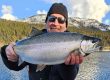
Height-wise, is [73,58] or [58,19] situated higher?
[58,19]

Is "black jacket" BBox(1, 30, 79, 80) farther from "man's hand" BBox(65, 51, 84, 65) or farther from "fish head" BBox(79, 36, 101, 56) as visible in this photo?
"fish head" BBox(79, 36, 101, 56)

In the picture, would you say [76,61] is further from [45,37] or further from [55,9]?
[55,9]

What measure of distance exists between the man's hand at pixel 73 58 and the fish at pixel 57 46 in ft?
0.14

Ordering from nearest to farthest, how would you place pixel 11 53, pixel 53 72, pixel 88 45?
1. pixel 88 45
2. pixel 11 53
3. pixel 53 72

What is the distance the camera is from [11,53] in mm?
4891

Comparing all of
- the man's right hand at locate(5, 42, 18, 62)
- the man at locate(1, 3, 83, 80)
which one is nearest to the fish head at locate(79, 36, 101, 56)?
the man at locate(1, 3, 83, 80)

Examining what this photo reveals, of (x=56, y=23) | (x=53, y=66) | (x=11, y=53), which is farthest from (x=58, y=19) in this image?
(x=11, y=53)

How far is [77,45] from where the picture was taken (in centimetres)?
420

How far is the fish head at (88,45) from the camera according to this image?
4152mm

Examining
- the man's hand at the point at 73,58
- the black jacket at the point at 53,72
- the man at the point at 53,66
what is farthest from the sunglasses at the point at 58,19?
the man's hand at the point at 73,58

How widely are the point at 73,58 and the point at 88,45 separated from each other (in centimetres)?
29

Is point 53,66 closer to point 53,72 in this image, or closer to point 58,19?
point 53,72

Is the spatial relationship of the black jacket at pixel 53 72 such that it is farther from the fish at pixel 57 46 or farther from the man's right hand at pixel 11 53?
the fish at pixel 57 46

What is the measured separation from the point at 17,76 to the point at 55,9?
105 feet
